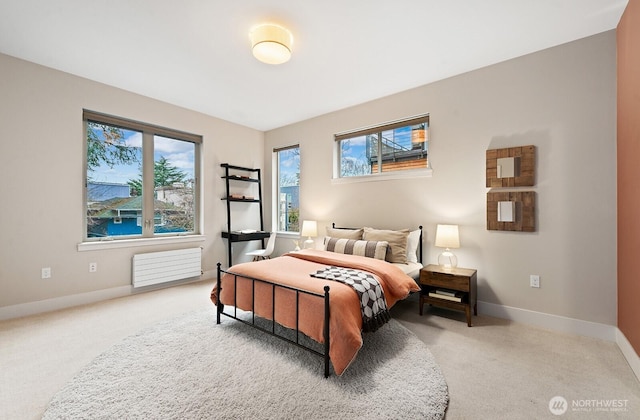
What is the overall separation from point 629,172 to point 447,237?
1485mm

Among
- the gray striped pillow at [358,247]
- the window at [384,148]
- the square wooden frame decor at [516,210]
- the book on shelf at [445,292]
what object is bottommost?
the book on shelf at [445,292]

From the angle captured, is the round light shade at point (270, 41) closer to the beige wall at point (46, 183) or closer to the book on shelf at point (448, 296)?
the beige wall at point (46, 183)

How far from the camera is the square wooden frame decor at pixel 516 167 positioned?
2.80 metres

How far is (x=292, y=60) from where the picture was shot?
297cm

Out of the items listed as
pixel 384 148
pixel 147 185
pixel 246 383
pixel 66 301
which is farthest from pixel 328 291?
pixel 147 185

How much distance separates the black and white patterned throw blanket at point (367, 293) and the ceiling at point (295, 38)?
2204 millimetres

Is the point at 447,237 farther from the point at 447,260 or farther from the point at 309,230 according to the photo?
the point at 309,230

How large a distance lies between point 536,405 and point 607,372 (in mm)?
830

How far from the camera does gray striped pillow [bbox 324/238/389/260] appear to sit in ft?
10.8

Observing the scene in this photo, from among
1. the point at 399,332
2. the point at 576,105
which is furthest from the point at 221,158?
the point at 576,105

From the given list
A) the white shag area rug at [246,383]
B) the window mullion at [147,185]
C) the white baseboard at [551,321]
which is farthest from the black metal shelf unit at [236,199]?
the white baseboard at [551,321]

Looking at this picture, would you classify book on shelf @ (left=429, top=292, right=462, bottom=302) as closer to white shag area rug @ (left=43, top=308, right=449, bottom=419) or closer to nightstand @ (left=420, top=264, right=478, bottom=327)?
nightstand @ (left=420, top=264, right=478, bottom=327)

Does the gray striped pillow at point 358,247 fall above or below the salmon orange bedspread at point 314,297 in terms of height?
above

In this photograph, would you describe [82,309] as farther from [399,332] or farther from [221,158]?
[399,332]
